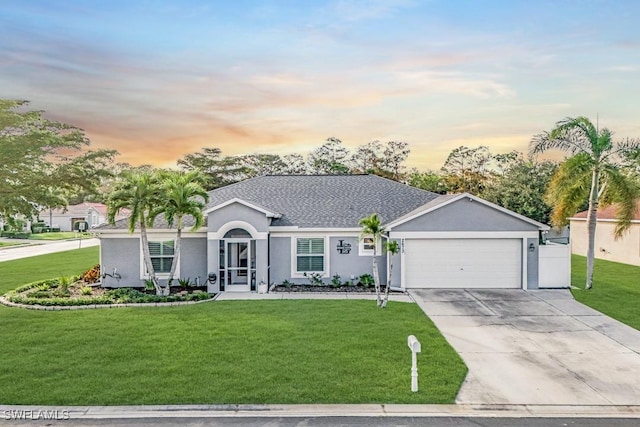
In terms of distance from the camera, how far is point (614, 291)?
708 inches

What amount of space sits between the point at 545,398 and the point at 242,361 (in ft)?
20.1

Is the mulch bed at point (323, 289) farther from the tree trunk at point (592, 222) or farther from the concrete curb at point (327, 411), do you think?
the concrete curb at point (327, 411)

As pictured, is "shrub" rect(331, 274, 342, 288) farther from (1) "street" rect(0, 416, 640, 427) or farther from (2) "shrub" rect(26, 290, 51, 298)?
(1) "street" rect(0, 416, 640, 427)

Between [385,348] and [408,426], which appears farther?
[385,348]

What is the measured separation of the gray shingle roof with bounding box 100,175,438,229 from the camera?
772 inches

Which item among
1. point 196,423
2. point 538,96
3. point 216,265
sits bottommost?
point 196,423

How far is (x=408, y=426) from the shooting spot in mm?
7055

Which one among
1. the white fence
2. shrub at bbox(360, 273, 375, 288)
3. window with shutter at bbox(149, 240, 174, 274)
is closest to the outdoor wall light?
window with shutter at bbox(149, 240, 174, 274)

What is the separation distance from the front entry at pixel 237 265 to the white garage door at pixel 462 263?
6.53 meters

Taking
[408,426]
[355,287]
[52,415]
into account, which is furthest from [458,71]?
[52,415]

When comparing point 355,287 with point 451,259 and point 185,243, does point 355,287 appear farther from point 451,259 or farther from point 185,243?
point 185,243

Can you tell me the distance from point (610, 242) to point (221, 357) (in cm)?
2805

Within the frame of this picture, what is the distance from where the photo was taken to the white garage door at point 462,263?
60.1 ft

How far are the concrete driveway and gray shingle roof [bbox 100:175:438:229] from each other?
5.18 metres
